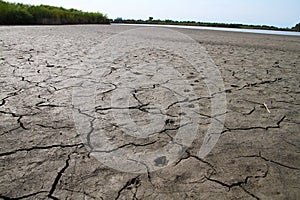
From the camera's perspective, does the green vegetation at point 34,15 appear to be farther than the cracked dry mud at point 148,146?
Yes

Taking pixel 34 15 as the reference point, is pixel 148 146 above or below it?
below

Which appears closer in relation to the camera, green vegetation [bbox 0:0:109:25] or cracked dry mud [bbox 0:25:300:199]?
cracked dry mud [bbox 0:25:300:199]

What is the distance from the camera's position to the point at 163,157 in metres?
1.04

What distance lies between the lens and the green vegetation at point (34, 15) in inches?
404

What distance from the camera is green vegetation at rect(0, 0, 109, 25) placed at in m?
10.3

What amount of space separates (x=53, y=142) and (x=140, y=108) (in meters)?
0.61

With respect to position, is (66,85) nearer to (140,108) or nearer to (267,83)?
(140,108)

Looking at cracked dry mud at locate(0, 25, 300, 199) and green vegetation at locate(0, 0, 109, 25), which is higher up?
green vegetation at locate(0, 0, 109, 25)

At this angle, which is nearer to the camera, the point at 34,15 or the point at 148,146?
the point at 148,146

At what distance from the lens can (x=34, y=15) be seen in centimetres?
1181

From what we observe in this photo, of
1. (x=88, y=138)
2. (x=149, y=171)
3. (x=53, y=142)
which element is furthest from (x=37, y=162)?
(x=149, y=171)

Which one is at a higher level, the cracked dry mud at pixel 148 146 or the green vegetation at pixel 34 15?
the green vegetation at pixel 34 15

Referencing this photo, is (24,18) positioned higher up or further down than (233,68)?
higher up

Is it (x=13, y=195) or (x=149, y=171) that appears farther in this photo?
(x=149, y=171)
